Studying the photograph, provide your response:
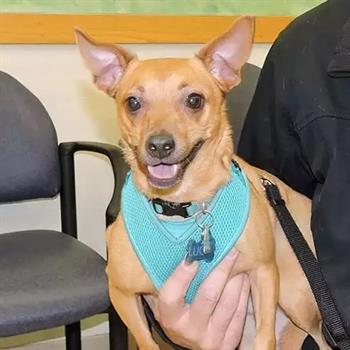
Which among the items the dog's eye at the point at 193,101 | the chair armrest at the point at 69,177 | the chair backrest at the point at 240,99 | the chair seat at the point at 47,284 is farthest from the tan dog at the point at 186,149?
the chair armrest at the point at 69,177

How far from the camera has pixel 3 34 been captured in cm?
205

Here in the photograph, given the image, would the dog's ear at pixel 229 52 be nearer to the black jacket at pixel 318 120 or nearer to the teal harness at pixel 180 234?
the black jacket at pixel 318 120

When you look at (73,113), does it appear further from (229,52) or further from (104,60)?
(229,52)

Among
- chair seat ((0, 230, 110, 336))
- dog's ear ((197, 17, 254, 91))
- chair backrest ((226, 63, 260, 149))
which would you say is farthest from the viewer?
chair backrest ((226, 63, 260, 149))

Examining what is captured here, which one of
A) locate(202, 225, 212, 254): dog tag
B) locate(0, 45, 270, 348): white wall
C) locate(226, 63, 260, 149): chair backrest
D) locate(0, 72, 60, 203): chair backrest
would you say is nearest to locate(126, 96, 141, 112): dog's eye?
locate(202, 225, 212, 254): dog tag

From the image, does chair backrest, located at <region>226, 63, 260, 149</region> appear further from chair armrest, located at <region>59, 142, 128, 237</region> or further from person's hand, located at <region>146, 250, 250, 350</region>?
person's hand, located at <region>146, 250, 250, 350</region>

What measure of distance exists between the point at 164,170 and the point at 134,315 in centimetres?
26

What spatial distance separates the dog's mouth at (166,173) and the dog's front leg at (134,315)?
0.22 meters

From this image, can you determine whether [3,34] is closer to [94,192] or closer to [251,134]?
[94,192]

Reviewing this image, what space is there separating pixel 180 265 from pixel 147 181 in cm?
Result: 15

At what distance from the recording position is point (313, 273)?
1209mm

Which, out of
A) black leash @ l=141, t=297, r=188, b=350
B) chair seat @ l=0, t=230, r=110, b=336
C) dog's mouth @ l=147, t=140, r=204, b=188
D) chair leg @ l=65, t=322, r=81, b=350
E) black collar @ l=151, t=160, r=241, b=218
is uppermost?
dog's mouth @ l=147, t=140, r=204, b=188

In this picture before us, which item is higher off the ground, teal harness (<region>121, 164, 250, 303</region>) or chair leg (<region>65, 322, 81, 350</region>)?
teal harness (<region>121, 164, 250, 303</region>)

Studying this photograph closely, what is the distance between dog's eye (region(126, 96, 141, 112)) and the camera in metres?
1.25
